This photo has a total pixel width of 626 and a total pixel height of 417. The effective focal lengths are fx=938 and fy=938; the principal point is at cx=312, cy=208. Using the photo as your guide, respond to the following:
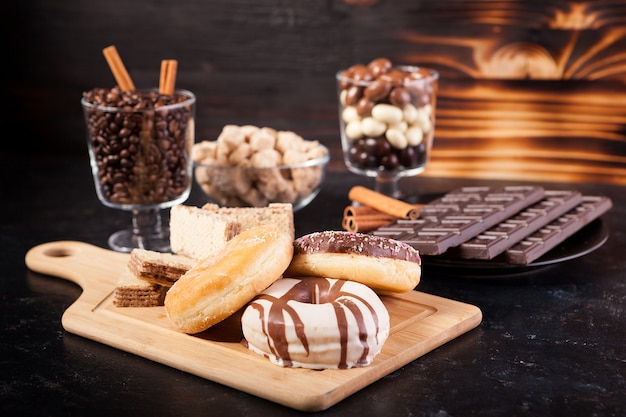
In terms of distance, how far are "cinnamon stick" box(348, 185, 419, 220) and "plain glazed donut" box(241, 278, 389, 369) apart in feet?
1.69

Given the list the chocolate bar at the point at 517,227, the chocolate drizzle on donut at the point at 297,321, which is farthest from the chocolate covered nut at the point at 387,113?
the chocolate drizzle on donut at the point at 297,321

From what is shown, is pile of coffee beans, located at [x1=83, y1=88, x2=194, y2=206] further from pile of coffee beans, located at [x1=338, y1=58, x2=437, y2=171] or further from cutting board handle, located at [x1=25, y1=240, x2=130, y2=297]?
pile of coffee beans, located at [x1=338, y1=58, x2=437, y2=171]

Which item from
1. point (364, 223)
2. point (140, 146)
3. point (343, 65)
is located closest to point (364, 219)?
point (364, 223)

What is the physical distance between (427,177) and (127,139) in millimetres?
900

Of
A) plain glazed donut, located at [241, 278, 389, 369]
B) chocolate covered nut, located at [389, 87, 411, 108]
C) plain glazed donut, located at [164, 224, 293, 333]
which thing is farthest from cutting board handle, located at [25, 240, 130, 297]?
chocolate covered nut, located at [389, 87, 411, 108]

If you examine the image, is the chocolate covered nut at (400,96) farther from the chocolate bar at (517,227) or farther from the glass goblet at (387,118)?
the chocolate bar at (517,227)

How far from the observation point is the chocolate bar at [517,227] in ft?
4.97

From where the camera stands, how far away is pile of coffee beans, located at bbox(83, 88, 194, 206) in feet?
5.54

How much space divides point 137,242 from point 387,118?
56 cm

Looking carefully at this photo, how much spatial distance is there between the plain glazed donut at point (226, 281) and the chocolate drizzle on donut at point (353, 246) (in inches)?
1.7

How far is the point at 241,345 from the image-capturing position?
126 centimetres

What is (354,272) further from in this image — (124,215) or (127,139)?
(124,215)

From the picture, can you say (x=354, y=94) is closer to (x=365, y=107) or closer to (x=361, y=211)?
(x=365, y=107)

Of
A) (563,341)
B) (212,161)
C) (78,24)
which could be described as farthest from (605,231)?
(78,24)
